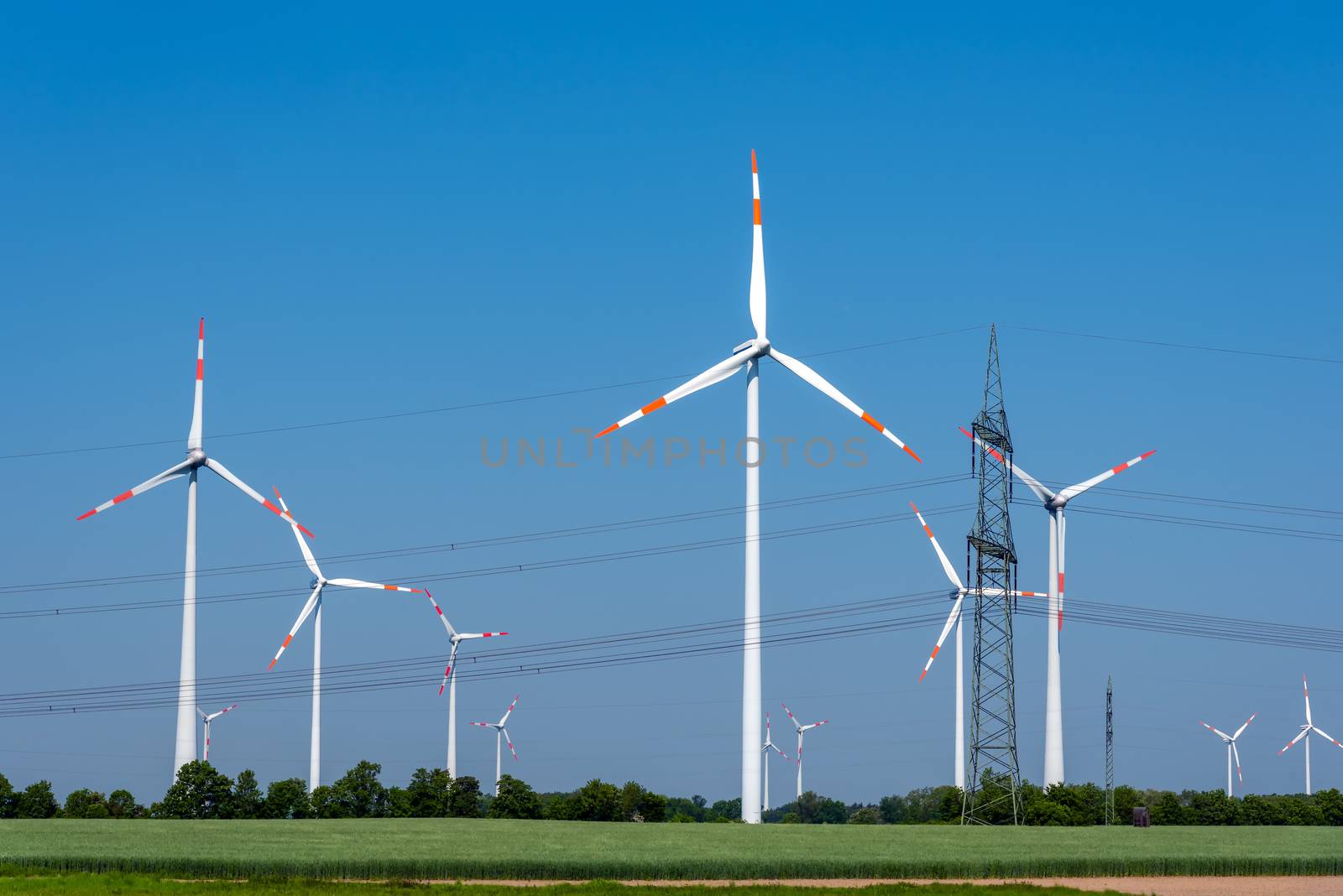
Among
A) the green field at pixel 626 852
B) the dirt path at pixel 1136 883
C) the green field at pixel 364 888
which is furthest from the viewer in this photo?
the green field at pixel 626 852

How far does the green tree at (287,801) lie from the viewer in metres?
118

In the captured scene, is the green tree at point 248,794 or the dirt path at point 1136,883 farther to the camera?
the green tree at point 248,794

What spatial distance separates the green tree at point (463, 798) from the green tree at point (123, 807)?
20996 mm

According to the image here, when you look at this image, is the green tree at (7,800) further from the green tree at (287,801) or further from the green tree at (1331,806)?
the green tree at (1331,806)

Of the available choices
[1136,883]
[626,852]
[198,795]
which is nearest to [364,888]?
[626,852]

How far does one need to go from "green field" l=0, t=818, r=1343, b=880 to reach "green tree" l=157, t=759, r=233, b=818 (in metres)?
14.6

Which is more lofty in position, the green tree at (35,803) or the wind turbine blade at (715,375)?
the wind turbine blade at (715,375)

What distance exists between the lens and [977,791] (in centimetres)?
11194

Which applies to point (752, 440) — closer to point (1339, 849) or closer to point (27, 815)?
point (1339, 849)

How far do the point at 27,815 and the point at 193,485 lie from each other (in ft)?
98.9

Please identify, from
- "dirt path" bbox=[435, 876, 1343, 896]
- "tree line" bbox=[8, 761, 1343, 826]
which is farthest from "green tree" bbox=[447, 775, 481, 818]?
"dirt path" bbox=[435, 876, 1343, 896]

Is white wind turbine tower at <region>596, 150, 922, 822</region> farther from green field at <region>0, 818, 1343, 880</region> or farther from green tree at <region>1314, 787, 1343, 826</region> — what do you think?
green tree at <region>1314, 787, 1343, 826</region>

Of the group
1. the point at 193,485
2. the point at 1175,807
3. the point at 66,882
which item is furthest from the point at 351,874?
the point at 1175,807

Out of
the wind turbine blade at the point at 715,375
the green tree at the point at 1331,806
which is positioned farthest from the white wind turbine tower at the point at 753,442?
the green tree at the point at 1331,806
